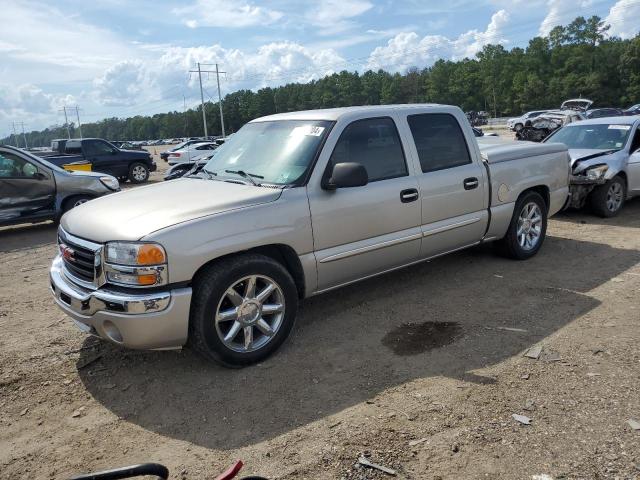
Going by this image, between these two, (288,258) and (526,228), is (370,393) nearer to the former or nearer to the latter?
(288,258)

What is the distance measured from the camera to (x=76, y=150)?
1845 cm

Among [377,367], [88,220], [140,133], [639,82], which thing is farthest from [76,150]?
[140,133]

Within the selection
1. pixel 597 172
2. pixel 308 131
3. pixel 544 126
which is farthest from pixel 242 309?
pixel 544 126

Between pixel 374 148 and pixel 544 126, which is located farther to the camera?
pixel 544 126

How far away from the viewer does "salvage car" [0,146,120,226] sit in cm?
966

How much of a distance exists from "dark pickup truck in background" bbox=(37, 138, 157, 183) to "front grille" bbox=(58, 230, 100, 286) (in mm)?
15025

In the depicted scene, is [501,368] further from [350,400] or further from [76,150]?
[76,150]

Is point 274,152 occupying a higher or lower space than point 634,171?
higher

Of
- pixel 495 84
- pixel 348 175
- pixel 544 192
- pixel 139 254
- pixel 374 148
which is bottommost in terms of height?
pixel 544 192

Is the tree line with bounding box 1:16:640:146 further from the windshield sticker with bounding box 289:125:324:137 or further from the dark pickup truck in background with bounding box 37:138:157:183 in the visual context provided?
the windshield sticker with bounding box 289:125:324:137

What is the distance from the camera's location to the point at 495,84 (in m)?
92.2

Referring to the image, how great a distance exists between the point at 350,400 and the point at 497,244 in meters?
3.59

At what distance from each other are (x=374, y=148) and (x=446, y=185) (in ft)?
2.96

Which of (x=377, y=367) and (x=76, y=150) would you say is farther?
(x=76, y=150)
